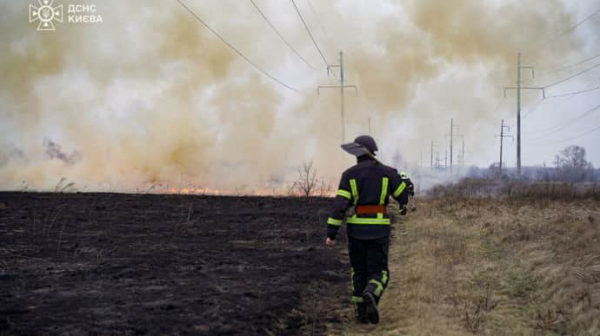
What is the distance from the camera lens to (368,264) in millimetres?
7598

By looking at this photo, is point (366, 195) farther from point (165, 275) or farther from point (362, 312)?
point (165, 275)

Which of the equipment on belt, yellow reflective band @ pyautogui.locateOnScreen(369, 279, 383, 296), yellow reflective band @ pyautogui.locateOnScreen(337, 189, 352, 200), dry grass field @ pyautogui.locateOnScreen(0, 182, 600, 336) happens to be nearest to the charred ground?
dry grass field @ pyautogui.locateOnScreen(0, 182, 600, 336)

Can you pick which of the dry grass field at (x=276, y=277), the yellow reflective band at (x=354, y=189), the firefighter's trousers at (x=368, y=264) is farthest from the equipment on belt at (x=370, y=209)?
the dry grass field at (x=276, y=277)

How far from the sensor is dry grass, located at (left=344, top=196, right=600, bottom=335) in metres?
7.30

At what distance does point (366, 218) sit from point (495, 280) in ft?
12.1

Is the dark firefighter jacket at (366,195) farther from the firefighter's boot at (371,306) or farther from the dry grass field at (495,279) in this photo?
the dry grass field at (495,279)

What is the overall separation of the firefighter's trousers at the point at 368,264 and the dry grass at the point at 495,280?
0.46 metres

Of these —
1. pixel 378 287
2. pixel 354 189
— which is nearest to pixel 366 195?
pixel 354 189

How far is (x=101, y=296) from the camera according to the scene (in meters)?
8.33

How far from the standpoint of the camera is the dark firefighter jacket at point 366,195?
24.9 ft

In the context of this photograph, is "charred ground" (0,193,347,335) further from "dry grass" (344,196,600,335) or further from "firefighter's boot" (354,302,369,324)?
"dry grass" (344,196,600,335)

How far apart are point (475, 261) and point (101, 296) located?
697cm

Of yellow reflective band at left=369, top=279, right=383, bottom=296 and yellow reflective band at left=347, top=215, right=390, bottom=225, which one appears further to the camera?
yellow reflective band at left=347, top=215, right=390, bottom=225

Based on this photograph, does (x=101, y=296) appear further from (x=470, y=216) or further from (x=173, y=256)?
(x=470, y=216)
